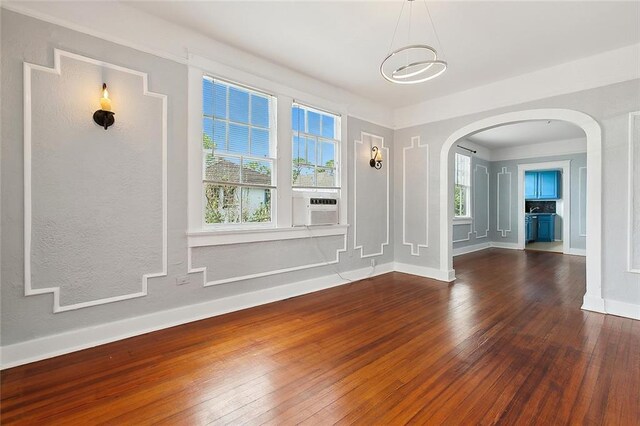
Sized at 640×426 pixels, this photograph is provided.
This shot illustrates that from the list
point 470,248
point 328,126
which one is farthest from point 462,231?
point 328,126

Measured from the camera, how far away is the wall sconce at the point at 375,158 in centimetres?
468

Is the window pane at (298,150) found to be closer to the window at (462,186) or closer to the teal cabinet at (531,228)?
the window at (462,186)

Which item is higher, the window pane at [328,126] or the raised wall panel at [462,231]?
the window pane at [328,126]

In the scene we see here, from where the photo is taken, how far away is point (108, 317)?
2436mm

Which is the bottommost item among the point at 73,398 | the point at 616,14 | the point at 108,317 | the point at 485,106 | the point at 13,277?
the point at 73,398

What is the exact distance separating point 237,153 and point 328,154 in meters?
1.43

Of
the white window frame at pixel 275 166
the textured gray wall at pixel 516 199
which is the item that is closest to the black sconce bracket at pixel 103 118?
the white window frame at pixel 275 166

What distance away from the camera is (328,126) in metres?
4.21

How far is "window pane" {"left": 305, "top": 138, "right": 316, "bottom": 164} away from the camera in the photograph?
12.9 ft

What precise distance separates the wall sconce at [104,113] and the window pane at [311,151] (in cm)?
219

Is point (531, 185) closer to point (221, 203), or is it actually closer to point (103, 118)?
point (221, 203)

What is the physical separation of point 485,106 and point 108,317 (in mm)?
5046

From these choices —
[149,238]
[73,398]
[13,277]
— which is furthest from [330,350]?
[13,277]

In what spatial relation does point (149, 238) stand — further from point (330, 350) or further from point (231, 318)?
point (330, 350)
